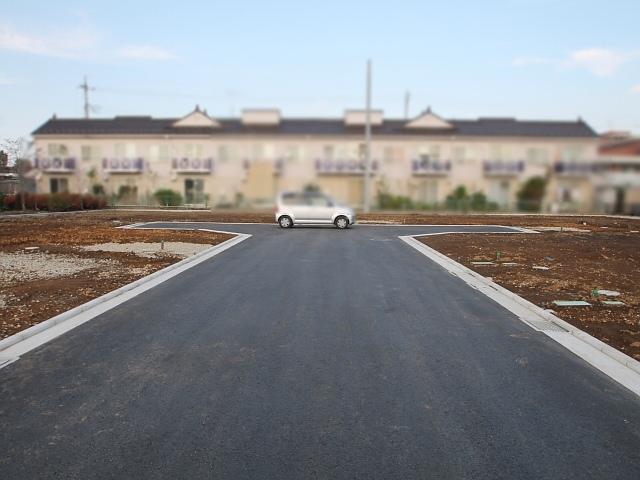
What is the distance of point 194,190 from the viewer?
19.6 meters

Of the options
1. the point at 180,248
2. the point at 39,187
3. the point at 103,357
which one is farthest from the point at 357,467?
the point at 39,187

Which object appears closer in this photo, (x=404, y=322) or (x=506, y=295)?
(x=404, y=322)

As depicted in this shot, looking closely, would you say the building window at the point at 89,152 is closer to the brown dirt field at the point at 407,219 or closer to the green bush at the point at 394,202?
the brown dirt field at the point at 407,219

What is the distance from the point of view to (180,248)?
13.0 meters

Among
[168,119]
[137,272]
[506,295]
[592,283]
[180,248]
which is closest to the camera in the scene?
[506,295]

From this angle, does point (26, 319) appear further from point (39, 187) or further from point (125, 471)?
point (39, 187)

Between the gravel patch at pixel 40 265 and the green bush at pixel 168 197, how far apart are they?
1120cm

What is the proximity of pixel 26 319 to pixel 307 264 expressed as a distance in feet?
19.2

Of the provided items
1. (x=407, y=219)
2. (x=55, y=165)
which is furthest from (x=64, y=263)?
(x=407, y=219)

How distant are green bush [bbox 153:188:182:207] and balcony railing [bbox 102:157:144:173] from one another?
8.86ft

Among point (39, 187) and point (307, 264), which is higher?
point (39, 187)

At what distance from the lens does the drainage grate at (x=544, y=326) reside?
5848mm

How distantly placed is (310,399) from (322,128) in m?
18.2

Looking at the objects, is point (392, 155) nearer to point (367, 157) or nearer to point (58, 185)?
point (367, 157)
